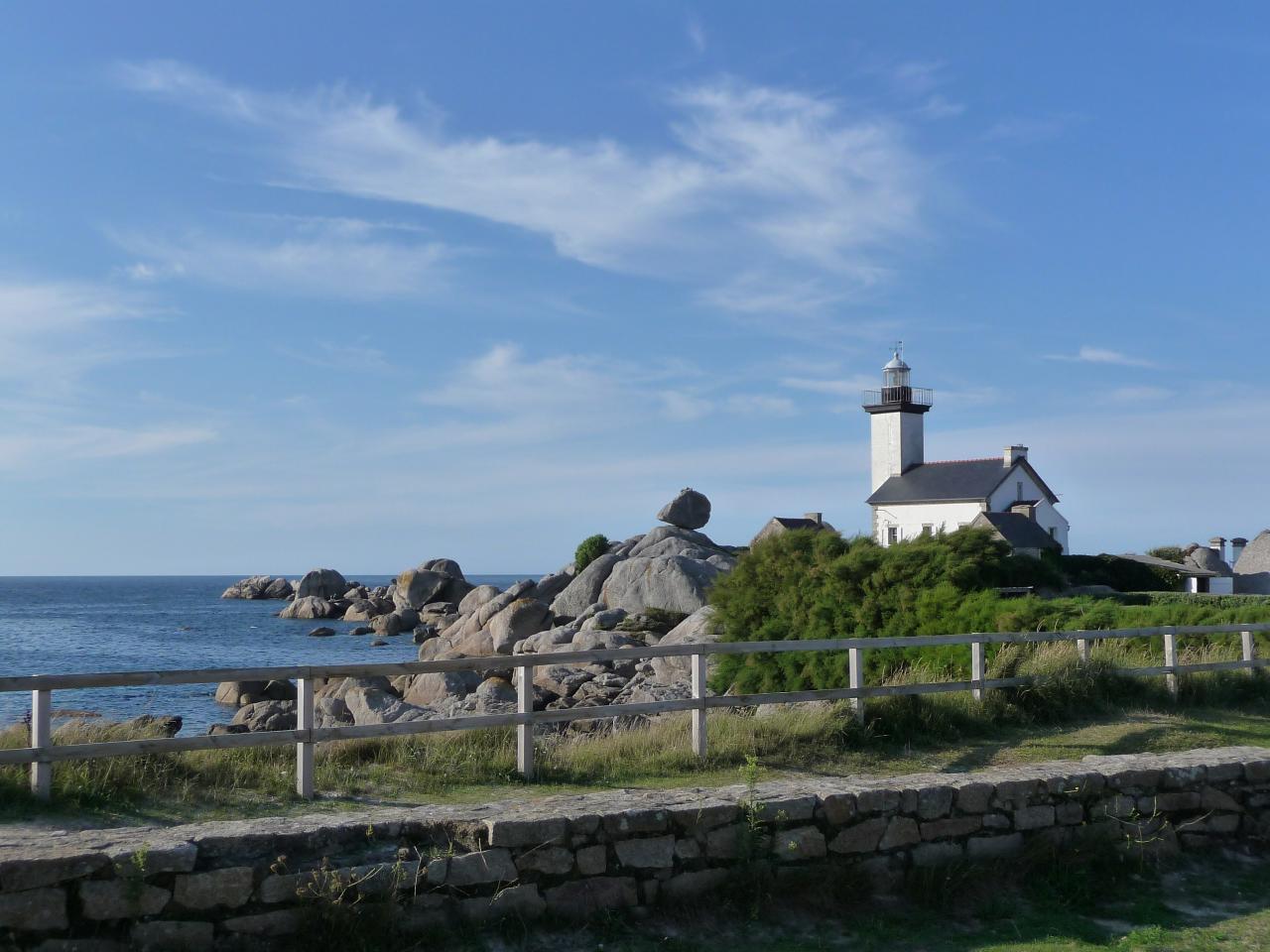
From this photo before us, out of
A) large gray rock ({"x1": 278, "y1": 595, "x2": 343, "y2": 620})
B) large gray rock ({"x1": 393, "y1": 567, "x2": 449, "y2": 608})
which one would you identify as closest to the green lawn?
large gray rock ({"x1": 393, "y1": 567, "x2": 449, "y2": 608})

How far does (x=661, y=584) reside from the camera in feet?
126

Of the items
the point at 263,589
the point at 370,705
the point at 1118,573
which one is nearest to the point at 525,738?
the point at 370,705

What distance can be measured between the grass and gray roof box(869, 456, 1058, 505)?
38638 millimetres

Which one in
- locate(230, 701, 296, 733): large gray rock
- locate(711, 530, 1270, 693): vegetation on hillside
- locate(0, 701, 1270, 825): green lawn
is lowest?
locate(230, 701, 296, 733): large gray rock

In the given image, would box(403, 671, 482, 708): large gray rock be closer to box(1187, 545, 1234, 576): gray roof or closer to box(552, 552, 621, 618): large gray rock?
box(552, 552, 621, 618): large gray rock

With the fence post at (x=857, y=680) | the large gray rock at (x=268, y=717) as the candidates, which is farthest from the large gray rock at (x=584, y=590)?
the fence post at (x=857, y=680)

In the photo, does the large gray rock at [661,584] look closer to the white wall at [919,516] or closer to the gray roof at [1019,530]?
the gray roof at [1019,530]

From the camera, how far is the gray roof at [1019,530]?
44031 mm

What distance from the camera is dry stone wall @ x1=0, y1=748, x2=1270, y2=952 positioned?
538cm

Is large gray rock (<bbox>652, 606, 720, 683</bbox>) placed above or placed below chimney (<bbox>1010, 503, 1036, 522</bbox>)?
below

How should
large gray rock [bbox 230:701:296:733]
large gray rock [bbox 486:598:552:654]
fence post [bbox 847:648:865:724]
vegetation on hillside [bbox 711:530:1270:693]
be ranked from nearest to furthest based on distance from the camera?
fence post [bbox 847:648:865:724]
vegetation on hillside [bbox 711:530:1270:693]
large gray rock [bbox 230:701:296:733]
large gray rock [bbox 486:598:552:654]

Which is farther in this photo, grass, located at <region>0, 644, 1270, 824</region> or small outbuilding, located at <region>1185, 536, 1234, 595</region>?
small outbuilding, located at <region>1185, 536, 1234, 595</region>

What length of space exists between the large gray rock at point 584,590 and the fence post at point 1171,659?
94.8 feet

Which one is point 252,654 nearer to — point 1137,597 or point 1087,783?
point 1137,597
